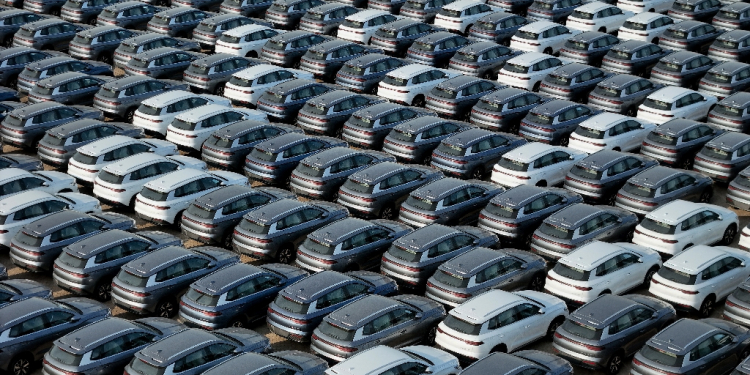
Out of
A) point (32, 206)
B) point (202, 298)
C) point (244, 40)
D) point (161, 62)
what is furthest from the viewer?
Answer: point (244, 40)

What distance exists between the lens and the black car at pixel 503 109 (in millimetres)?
33031

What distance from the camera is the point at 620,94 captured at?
3450cm

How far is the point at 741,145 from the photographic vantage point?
29906mm

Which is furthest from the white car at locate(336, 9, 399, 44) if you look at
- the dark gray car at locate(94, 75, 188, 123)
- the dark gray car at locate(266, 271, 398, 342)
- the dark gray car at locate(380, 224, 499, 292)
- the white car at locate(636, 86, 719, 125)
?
the dark gray car at locate(266, 271, 398, 342)

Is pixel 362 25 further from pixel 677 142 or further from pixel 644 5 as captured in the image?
pixel 677 142

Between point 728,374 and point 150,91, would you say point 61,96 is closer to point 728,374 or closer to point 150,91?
point 150,91

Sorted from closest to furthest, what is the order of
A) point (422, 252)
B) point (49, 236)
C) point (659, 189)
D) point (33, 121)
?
point (422, 252), point (49, 236), point (659, 189), point (33, 121)

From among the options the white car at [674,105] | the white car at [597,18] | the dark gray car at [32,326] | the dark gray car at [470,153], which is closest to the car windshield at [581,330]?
the dark gray car at [32,326]

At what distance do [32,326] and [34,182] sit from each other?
746 cm

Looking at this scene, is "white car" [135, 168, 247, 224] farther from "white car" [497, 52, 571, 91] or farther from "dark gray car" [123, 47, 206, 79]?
"white car" [497, 52, 571, 91]

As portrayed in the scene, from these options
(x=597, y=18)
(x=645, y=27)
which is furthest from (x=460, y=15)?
(x=645, y=27)

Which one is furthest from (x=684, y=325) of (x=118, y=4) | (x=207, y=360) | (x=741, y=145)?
(x=118, y=4)

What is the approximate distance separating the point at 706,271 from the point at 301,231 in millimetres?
8692

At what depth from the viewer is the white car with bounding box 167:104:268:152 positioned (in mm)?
31688
